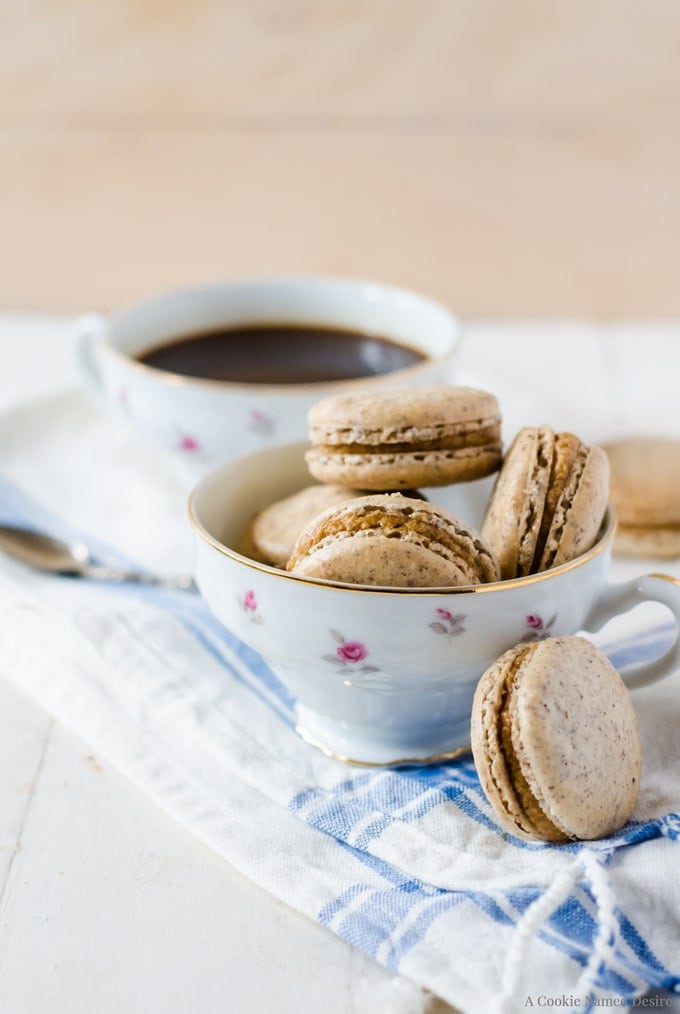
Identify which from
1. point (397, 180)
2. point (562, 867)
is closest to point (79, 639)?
point (562, 867)

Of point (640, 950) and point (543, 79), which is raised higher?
point (543, 79)

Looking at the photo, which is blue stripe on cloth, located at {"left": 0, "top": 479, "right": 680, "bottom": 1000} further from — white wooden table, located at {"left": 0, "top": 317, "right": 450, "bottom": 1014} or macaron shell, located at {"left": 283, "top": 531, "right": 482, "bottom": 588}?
macaron shell, located at {"left": 283, "top": 531, "right": 482, "bottom": 588}

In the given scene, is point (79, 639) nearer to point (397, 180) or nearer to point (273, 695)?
point (273, 695)

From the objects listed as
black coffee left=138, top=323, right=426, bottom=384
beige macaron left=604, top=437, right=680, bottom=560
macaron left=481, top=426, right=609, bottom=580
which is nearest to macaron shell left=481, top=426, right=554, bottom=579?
macaron left=481, top=426, right=609, bottom=580

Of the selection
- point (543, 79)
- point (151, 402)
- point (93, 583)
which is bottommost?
point (93, 583)

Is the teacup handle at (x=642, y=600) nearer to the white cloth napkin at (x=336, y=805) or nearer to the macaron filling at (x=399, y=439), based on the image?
the white cloth napkin at (x=336, y=805)

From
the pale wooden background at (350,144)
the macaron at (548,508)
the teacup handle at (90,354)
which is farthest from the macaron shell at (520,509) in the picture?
the pale wooden background at (350,144)

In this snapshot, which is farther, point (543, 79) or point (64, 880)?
point (543, 79)
